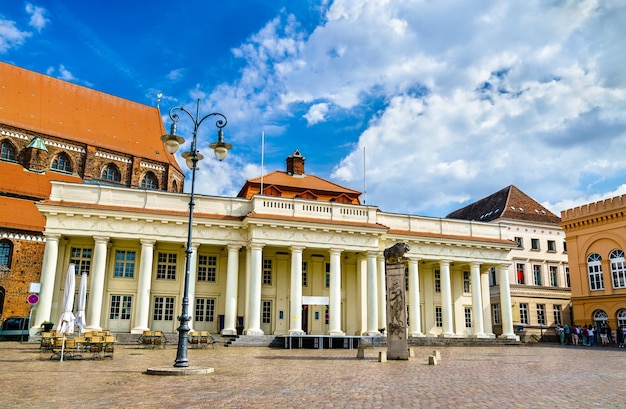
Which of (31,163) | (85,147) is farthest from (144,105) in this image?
(31,163)

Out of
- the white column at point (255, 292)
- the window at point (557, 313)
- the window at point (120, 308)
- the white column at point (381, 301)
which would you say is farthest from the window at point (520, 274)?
the window at point (120, 308)

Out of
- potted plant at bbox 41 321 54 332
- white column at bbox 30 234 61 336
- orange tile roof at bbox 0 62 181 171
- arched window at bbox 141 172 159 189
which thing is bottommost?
potted plant at bbox 41 321 54 332

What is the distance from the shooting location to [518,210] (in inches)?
1957

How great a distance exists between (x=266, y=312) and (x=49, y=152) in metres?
26.3

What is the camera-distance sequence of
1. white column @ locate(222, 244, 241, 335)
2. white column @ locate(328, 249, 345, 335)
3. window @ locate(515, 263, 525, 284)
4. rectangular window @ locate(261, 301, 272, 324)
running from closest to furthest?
1. white column @ locate(222, 244, 241, 335)
2. white column @ locate(328, 249, 345, 335)
3. rectangular window @ locate(261, 301, 272, 324)
4. window @ locate(515, 263, 525, 284)

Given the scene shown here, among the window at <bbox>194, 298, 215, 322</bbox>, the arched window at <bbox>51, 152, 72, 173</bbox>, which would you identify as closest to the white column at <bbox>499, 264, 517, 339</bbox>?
the window at <bbox>194, 298, 215, 322</bbox>

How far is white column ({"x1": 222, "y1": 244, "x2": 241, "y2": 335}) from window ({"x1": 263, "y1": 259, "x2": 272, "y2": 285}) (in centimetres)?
262

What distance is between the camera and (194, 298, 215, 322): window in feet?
107

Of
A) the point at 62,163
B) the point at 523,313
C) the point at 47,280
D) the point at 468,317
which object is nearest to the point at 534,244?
the point at 523,313

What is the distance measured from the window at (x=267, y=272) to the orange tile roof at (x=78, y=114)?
73.3 ft

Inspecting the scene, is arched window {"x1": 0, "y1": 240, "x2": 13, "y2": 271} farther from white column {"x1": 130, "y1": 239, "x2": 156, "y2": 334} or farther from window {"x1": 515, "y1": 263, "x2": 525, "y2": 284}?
window {"x1": 515, "y1": 263, "x2": 525, "y2": 284}

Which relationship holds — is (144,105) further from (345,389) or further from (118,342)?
(345,389)

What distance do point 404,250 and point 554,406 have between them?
10752 mm

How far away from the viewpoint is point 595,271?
39750mm
